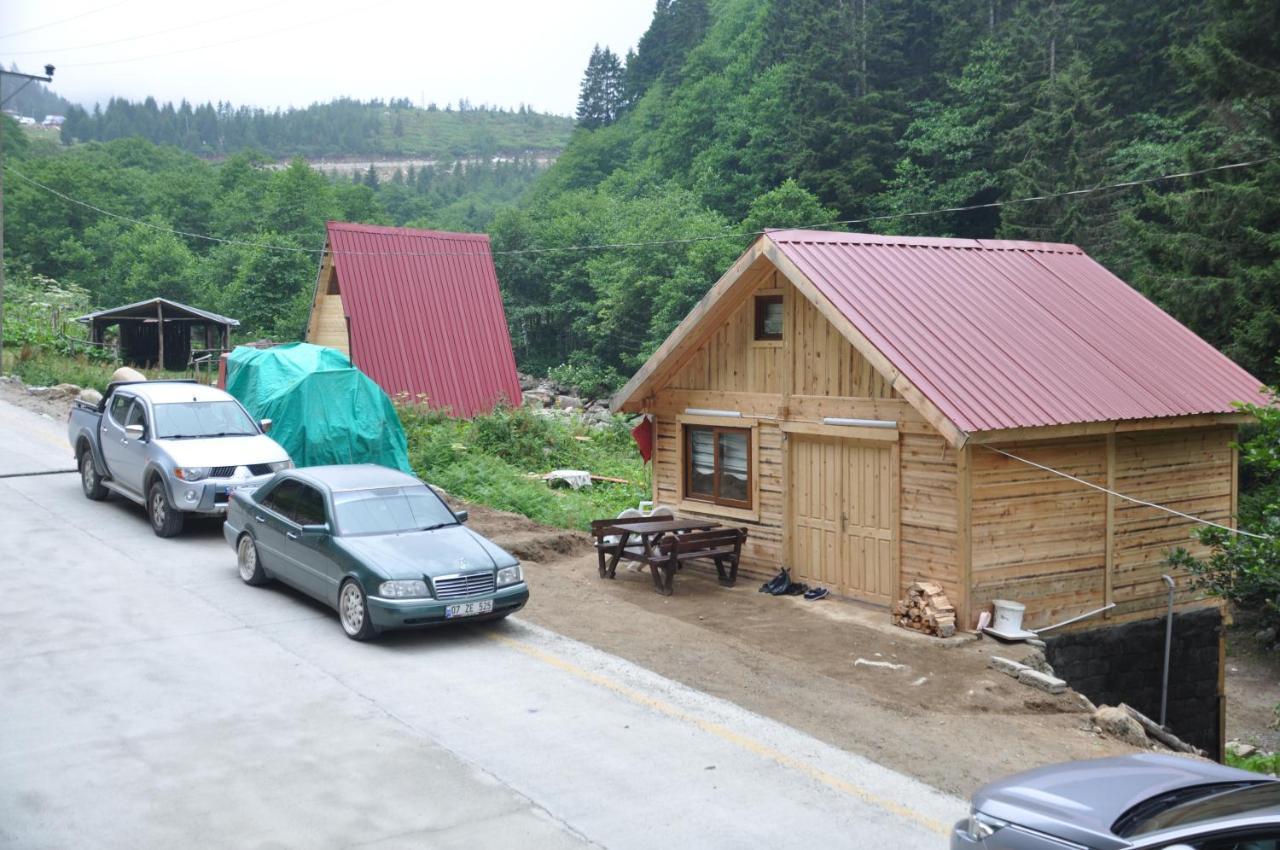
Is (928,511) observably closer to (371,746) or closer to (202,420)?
(371,746)

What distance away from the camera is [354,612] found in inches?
457

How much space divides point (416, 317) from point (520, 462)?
7.39 metres

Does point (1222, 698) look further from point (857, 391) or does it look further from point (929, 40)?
point (929, 40)

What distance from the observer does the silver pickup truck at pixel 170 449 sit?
15898 millimetres

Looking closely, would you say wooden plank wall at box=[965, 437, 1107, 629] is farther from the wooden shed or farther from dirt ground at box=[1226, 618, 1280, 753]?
the wooden shed

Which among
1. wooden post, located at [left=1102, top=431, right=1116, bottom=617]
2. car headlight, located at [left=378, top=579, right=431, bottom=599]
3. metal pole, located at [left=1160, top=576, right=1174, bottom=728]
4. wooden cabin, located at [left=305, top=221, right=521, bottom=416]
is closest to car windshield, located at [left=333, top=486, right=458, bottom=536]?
car headlight, located at [left=378, top=579, right=431, bottom=599]

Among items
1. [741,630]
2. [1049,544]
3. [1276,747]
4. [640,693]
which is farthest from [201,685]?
[1276,747]

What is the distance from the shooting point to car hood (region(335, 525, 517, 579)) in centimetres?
1152

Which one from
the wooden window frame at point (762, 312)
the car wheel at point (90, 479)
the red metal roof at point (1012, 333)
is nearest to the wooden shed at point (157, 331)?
the car wheel at point (90, 479)

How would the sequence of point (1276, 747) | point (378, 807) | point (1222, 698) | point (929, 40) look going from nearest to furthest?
point (378, 807)
point (1222, 698)
point (1276, 747)
point (929, 40)

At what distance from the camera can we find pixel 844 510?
15.3 metres

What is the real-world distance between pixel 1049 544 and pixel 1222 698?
465 cm

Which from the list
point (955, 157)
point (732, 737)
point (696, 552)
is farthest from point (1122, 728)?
point (955, 157)

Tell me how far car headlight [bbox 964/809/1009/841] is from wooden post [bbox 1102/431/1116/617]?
9.86 meters
